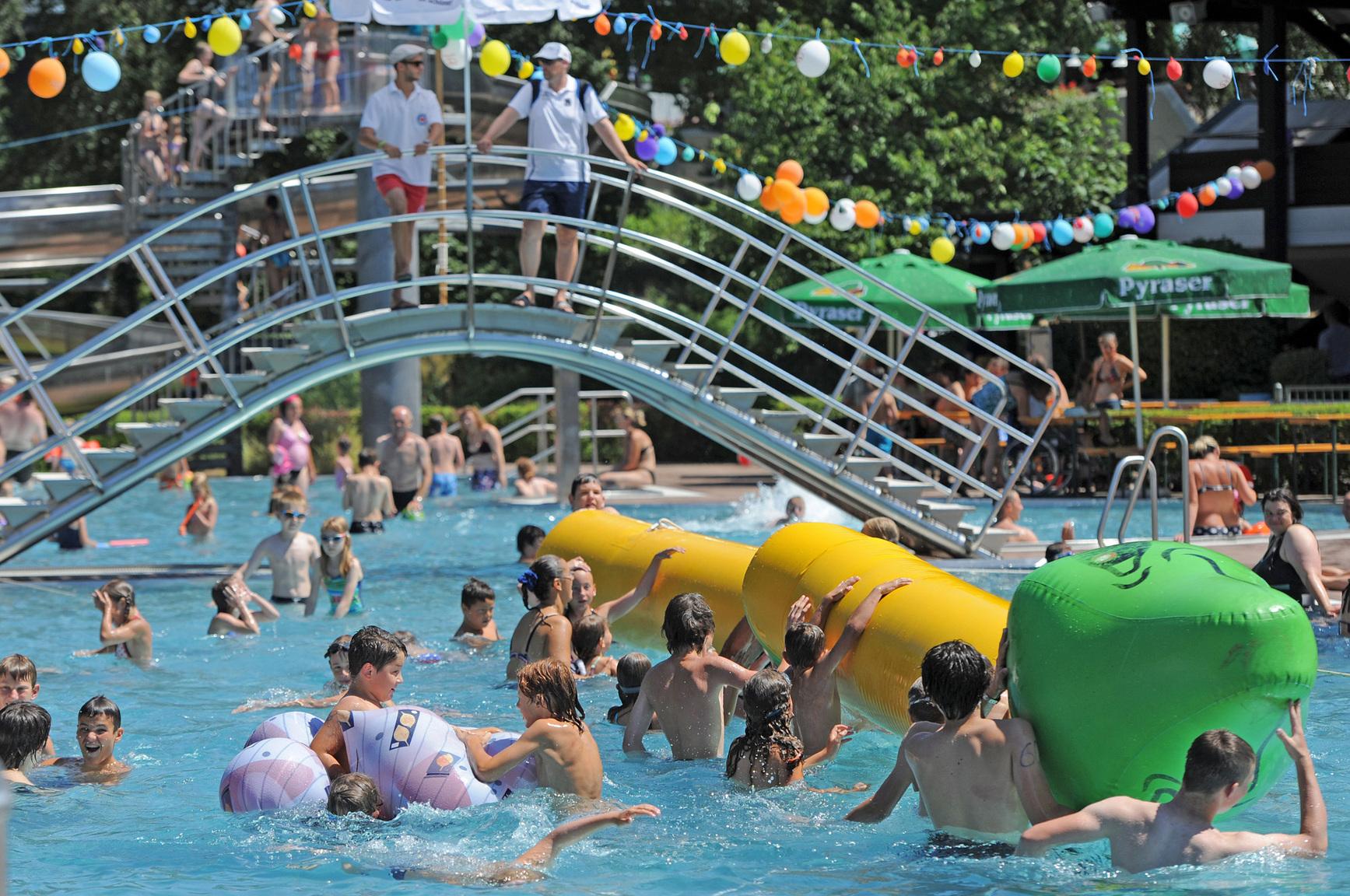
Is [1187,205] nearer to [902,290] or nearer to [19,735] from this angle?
[902,290]

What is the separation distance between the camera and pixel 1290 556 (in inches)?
440

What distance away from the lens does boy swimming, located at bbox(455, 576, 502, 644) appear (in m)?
10.9

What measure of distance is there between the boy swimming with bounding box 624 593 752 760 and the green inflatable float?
207 centimetres

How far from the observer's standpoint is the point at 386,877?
6.50 m

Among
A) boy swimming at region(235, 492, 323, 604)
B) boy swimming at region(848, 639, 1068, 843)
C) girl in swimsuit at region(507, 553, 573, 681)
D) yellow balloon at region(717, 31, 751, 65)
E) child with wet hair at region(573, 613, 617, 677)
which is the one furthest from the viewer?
yellow balloon at region(717, 31, 751, 65)

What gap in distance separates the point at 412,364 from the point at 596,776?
47.9ft

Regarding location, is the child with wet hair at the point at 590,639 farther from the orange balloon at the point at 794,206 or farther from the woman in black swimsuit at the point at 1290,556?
the orange balloon at the point at 794,206

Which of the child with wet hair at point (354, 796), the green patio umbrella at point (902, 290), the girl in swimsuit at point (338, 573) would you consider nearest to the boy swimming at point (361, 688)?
the child with wet hair at point (354, 796)

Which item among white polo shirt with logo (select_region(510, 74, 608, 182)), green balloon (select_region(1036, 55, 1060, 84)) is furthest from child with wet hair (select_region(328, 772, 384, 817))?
green balloon (select_region(1036, 55, 1060, 84))

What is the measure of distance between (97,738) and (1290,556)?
25.1 feet

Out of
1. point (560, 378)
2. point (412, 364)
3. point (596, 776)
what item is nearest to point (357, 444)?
point (412, 364)

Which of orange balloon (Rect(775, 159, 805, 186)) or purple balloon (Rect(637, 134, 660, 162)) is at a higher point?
purple balloon (Rect(637, 134, 660, 162))

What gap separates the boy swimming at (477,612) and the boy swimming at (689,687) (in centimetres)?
287

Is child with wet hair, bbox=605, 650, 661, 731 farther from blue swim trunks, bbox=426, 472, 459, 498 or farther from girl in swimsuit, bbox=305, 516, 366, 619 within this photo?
blue swim trunks, bbox=426, 472, 459, 498
